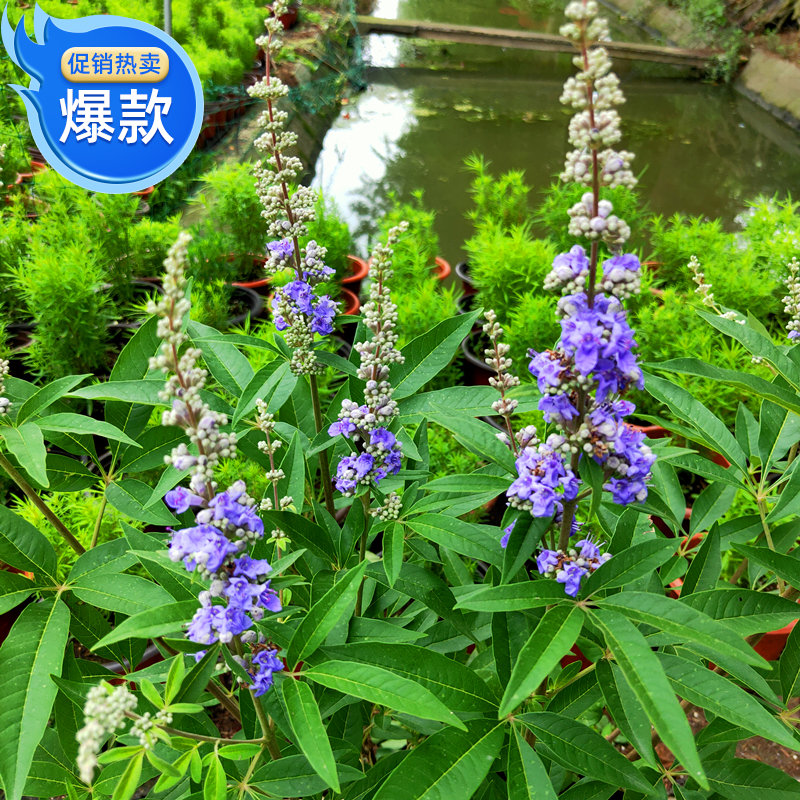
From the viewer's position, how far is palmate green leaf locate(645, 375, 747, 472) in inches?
68.3

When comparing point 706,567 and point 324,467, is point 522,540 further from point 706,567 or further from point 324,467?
point 324,467

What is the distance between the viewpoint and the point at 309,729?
3.77 ft

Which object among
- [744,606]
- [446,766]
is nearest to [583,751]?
[446,766]

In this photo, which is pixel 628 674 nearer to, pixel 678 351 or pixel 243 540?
pixel 243 540

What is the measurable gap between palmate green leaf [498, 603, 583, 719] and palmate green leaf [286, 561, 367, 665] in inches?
12.9

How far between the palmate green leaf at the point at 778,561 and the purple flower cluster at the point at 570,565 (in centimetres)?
41

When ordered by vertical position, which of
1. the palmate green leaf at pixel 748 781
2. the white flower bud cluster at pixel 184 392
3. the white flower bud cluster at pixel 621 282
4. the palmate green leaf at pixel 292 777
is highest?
the white flower bud cluster at pixel 621 282

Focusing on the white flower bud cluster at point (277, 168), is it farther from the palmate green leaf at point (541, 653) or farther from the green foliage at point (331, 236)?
the green foliage at point (331, 236)

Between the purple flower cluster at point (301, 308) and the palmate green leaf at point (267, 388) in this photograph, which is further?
the purple flower cluster at point (301, 308)

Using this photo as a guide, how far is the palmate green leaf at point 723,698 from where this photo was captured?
1.15m

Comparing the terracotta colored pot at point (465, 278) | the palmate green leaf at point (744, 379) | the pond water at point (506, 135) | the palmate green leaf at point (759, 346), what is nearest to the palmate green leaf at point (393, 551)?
the palmate green leaf at point (744, 379)

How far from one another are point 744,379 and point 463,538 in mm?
721

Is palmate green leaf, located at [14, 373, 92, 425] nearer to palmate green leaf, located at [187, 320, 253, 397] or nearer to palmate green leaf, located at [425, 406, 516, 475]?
palmate green leaf, located at [187, 320, 253, 397]

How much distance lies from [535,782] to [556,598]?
14.2 inches
